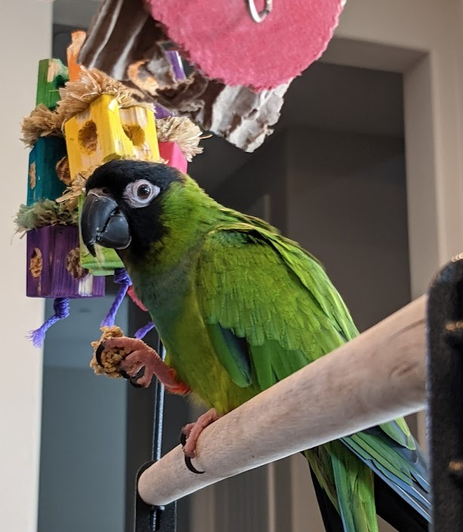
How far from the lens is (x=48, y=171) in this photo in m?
1.02

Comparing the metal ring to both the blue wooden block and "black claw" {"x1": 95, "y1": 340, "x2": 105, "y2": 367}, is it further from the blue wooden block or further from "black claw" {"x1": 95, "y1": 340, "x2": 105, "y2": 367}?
the blue wooden block

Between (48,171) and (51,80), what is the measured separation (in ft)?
0.43

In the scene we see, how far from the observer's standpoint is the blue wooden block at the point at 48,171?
101 cm

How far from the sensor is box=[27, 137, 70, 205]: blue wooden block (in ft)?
3.33

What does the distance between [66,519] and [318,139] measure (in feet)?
4.76

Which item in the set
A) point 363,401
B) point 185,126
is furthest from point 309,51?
point 185,126

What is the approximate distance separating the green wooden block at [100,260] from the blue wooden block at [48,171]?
0.40 ft

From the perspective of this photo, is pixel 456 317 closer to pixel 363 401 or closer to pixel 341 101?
pixel 363 401

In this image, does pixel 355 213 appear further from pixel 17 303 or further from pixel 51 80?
pixel 51 80

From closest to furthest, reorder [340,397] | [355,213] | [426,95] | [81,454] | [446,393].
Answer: [446,393] < [340,397] < [426,95] < [81,454] < [355,213]

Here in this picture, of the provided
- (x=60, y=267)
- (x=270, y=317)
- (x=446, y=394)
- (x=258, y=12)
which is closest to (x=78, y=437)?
(x=60, y=267)

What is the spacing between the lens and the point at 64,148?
3.40 feet

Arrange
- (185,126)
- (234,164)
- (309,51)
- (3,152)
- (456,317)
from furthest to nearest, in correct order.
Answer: (234,164) → (3,152) → (185,126) → (309,51) → (456,317)

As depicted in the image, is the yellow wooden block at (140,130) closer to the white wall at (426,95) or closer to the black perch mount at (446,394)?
the black perch mount at (446,394)
